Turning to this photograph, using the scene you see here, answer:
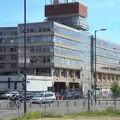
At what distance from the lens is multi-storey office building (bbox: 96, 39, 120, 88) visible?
15096 centimetres

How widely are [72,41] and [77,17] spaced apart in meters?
15.8

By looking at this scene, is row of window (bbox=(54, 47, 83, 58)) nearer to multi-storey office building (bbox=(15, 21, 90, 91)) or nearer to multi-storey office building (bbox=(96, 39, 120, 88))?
multi-storey office building (bbox=(15, 21, 90, 91))

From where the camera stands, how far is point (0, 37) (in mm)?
131500

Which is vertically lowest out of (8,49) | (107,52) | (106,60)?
(106,60)

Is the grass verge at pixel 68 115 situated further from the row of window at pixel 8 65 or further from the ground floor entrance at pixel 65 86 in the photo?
the row of window at pixel 8 65

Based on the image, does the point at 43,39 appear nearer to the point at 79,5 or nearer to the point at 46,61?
the point at 46,61

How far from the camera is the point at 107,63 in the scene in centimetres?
15825

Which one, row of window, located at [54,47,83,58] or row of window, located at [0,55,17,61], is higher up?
row of window, located at [54,47,83,58]

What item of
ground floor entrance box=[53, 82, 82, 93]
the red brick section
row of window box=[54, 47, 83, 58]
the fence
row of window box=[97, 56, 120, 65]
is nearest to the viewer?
the fence

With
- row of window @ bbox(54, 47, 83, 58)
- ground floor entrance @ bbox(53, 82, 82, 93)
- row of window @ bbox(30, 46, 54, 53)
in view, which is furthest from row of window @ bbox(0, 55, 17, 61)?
ground floor entrance @ bbox(53, 82, 82, 93)

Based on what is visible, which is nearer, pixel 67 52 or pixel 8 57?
pixel 67 52

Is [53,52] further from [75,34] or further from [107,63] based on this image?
[107,63]

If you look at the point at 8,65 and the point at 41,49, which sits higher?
the point at 41,49

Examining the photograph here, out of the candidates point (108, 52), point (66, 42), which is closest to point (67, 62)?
point (66, 42)
